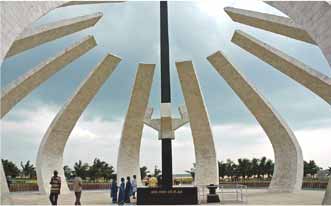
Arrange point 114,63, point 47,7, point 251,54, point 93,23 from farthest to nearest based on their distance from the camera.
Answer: point 114,63 → point 251,54 → point 93,23 → point 47,7

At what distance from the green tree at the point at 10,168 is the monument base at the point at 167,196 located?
27274 millimetres

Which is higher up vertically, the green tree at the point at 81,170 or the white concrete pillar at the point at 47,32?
the white concrete pillar at the point at 47,32

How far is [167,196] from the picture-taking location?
1293 centimetres

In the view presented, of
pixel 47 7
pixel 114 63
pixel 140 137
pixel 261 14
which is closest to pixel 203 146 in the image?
pixel 140 137

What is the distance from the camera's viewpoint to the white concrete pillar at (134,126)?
1858 centimetres

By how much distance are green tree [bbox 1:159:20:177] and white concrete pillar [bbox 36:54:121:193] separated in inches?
791

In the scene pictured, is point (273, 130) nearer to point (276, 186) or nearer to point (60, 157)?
point (276, 186)

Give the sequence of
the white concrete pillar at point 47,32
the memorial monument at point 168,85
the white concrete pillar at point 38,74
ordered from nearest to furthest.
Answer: the memorial monument at point 168,85 → the white concrete pillar at point 47,32 → the white concrete pillar at point 38,74

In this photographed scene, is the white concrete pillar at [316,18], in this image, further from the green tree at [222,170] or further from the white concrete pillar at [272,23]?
the green tree at [222,170]

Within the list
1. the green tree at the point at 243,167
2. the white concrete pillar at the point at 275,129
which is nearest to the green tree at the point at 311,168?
the green tree at the point at 243,167

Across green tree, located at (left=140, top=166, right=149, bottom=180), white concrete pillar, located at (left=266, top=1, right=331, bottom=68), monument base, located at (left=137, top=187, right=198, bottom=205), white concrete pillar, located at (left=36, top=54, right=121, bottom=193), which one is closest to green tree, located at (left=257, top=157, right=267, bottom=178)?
green tree, located at (left=140, top=166, right=149, bottom=180)

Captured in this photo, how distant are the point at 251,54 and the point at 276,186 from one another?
22.0 ft

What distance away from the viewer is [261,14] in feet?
44.3

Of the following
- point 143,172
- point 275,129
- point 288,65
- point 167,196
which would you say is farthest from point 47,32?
point 143,172
